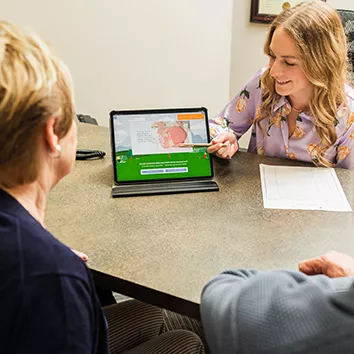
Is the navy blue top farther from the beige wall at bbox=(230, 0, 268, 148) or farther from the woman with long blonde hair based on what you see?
the beige wall at bbox=(230, 0, 268, 148)

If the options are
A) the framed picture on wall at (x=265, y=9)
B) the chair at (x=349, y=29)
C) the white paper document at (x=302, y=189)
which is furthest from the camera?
the framed picture on wall at (x=265, y=9)

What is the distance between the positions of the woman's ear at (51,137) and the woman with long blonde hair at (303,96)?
724mm

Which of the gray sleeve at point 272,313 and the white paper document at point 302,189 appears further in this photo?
the white paper document at point 302,189

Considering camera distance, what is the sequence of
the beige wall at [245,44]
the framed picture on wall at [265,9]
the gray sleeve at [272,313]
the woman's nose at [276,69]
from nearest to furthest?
the gray sleeve at [272,313]
the woman's nose at [276,69]
the framed picture on wall at [265,9]
the beige wall at [245,44]

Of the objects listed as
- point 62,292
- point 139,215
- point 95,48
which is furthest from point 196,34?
point 62,292

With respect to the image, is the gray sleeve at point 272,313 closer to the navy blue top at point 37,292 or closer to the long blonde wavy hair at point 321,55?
the navy blue top at point 37,292

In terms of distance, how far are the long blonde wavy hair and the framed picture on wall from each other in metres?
1.49

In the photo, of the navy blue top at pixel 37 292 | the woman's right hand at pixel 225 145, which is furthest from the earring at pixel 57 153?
the woman's right hand at pixel 225 145

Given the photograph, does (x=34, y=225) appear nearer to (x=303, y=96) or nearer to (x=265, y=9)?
(x=303, y=96)

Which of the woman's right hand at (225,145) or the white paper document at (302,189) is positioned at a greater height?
the woman's right hand at (225,145)

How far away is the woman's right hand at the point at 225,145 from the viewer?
5.08ft

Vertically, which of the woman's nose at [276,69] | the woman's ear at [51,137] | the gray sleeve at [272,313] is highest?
the woman's ear at [51,137]

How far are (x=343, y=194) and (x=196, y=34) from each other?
1.70 m

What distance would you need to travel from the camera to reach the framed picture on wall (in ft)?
9.84
